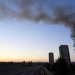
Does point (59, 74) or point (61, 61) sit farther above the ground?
point (61, 61)

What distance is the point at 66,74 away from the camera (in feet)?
222

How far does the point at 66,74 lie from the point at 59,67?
13.9ft

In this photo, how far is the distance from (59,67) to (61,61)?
326 centimetres

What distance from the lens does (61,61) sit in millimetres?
70812

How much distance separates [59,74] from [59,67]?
3157 mm

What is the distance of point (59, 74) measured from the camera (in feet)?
221

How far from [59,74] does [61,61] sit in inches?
249

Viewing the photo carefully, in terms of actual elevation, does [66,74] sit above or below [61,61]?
below

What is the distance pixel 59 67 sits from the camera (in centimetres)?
6894
